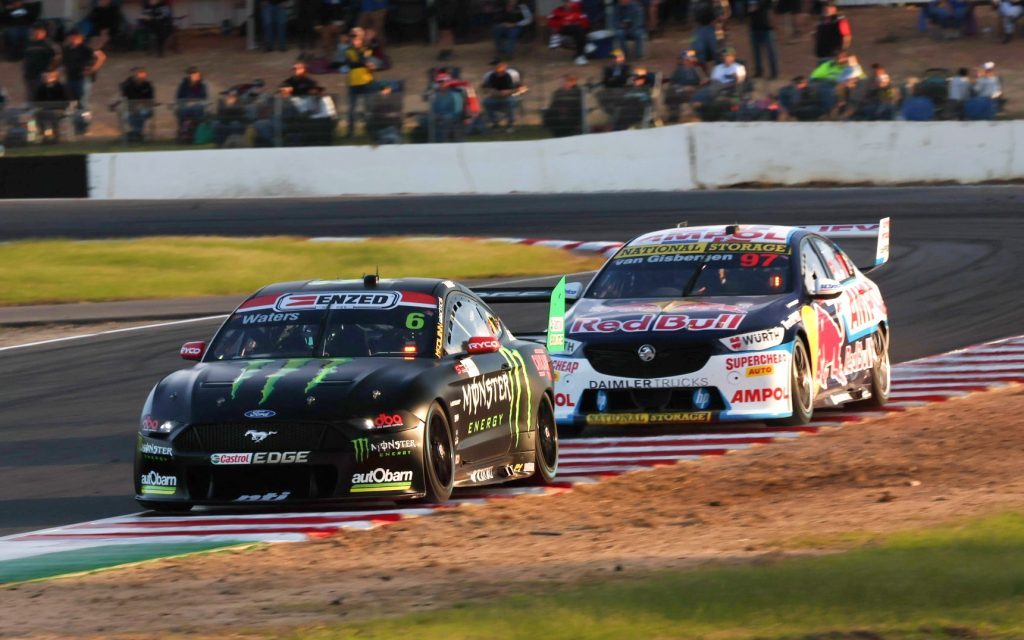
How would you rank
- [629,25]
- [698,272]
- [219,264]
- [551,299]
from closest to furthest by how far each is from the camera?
[551,299]
[698,272]
[219,264]
[629,25]

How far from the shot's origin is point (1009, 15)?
36.0 metres

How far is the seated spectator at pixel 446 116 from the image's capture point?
29.9 m

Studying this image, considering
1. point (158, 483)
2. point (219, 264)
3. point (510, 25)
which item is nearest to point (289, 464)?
point (158, 483)

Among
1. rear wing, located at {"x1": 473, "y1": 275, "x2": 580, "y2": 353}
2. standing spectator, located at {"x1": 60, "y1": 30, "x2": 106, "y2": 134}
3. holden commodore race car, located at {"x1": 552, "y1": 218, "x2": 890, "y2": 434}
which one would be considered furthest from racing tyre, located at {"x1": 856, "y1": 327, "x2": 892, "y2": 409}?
standing spectator, located at {"x1": 60, "y1": 30, "x2": 106, "y2": 134}

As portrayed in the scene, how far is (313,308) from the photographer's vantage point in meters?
10.2

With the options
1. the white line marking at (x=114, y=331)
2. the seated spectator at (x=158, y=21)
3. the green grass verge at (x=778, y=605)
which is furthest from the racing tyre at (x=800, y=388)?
the seated spectator at (x=158, y=21)

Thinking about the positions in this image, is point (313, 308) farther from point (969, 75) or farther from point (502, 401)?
point (969, 75)

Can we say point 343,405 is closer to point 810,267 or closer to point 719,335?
point 719,335

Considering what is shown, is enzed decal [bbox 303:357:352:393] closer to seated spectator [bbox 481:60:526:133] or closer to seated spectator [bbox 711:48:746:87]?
seated spectator [bbox 481:60:526:133]

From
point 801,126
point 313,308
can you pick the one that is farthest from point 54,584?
point 801,126

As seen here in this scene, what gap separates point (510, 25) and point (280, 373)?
94.2 feet

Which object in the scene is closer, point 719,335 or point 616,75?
point 719,335

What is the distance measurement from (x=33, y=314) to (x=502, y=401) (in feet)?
36.0

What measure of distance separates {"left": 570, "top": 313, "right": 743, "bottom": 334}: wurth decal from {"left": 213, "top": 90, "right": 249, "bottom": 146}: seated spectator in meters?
18.6
